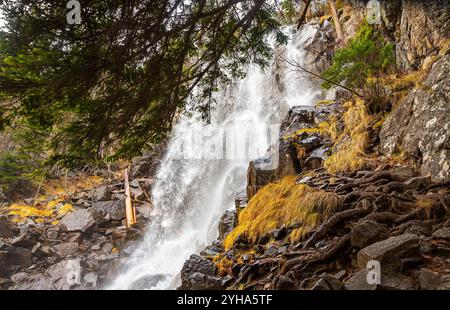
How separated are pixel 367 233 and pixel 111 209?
595 inches

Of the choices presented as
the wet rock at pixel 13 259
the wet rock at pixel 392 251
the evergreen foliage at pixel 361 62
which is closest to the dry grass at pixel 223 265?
the wet rock at pixel 392 251

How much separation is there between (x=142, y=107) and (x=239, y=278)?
2.83 metres

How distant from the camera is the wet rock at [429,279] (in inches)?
107

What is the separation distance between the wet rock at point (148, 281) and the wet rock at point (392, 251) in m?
10.3

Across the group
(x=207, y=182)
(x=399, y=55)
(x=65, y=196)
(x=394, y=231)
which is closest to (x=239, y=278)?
(x=394, y=231)

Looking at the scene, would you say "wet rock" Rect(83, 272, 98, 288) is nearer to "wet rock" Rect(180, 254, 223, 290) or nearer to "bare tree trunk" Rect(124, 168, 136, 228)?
"bare tree trunk" Rect(124, 168, 136, 228)

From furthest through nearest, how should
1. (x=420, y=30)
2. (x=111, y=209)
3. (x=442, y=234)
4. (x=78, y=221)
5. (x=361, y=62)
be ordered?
(x=111, y=209) < (x=78, y=221) < (x=361, y=62) < (x=420, y=30) < (x=442, y=234)

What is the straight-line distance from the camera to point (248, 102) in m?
18.4

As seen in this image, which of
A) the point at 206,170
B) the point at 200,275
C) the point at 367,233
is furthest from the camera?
the point at 206,170

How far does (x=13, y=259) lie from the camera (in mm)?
14023

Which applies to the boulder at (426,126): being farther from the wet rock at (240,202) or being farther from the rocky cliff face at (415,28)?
the wet rock at (240,202)

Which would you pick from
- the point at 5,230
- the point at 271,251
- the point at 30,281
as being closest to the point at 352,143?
the point at 271,251

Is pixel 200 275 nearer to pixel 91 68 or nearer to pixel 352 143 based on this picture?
pixel 91 68

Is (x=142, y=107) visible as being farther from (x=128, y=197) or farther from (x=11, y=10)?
(x=128, y=197)
